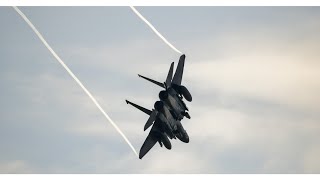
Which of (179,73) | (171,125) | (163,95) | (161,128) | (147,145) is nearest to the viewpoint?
(163,95)

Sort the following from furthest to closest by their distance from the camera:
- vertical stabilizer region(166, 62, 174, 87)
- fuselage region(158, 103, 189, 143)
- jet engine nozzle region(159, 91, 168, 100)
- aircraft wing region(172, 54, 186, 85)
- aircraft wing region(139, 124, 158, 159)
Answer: aircraft wing region(139, 124, 158, 159)
aircraft wing region(172, 54, 186, 85)
fuselage region(158, 103, 189, 143)
vertical stabilizer region(166, 62, 174, 87)
jet engine nozzle region(159, 91, 168, 100)

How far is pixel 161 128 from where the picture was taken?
4048 inches

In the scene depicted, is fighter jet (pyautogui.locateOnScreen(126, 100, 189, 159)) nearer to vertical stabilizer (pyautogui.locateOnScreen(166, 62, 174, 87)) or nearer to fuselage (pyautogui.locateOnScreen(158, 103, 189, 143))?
fuselage (pyautogui.locateOnScreen(158, 103, 189, 143))

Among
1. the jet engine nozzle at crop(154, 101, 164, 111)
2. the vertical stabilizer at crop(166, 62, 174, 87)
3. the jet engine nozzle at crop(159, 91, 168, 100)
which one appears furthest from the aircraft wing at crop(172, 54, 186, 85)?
the jet engine nozzle at crop(154, 101, 164, 111)

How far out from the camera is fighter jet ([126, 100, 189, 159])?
96.2 meters

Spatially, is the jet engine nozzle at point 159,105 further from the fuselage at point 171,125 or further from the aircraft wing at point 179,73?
the aircraft wing at point 179,73

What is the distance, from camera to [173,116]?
10019 cm

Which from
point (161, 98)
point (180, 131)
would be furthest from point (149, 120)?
point (180, 131)

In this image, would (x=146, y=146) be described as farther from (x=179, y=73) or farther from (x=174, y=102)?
(x=174, y=102)

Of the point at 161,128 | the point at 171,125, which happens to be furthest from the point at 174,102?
the point at 161,128

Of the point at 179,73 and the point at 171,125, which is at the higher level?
the point at 179,73

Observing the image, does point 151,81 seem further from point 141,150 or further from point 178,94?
point 141,150

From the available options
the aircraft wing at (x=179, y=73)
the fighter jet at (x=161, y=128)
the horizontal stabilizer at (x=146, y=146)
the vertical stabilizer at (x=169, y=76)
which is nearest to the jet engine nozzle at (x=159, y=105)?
the fighter jet at (x=161, y=128)

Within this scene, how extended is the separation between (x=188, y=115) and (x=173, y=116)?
2083 millimetres
